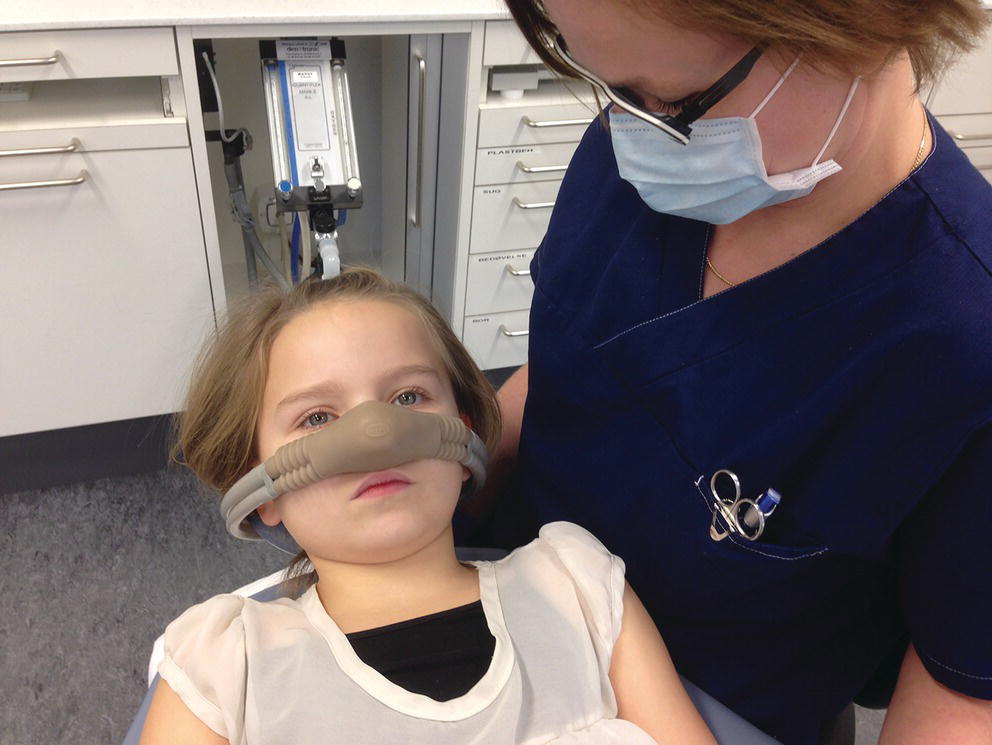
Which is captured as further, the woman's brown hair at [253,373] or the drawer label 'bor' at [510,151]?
the drawer label 'bor' at [510,151]

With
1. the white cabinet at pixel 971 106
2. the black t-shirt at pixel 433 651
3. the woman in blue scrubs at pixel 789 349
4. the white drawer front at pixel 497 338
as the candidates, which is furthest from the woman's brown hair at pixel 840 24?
the white cabinet at pixel 971 106

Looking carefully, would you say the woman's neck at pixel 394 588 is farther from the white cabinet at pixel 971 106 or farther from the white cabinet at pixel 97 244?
the white cabinet at pixel 971 106

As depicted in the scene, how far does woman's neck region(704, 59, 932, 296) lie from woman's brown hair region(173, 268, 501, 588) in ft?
1.30

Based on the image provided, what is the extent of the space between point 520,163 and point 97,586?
129cm

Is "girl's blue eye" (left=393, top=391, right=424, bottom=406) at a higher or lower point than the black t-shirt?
higher

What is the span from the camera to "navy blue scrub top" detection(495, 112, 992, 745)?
683mm

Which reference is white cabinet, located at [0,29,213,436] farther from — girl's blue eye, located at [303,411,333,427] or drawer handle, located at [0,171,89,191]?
girl's blue eye, located at [303,411,333,427]

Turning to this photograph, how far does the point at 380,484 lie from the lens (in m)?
0.94

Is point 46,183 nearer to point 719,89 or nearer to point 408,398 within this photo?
point 408,398

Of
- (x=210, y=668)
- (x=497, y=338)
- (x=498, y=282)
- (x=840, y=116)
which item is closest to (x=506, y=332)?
(x=497, y=338)

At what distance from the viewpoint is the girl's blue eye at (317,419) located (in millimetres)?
984

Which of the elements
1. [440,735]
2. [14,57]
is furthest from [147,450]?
[440,735]

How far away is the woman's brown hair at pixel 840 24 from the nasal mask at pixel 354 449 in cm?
48

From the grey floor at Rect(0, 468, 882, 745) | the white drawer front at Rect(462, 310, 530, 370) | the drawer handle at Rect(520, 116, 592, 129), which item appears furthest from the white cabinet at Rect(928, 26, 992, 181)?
the grey floor at Rect(0, 468, 882, 745)
